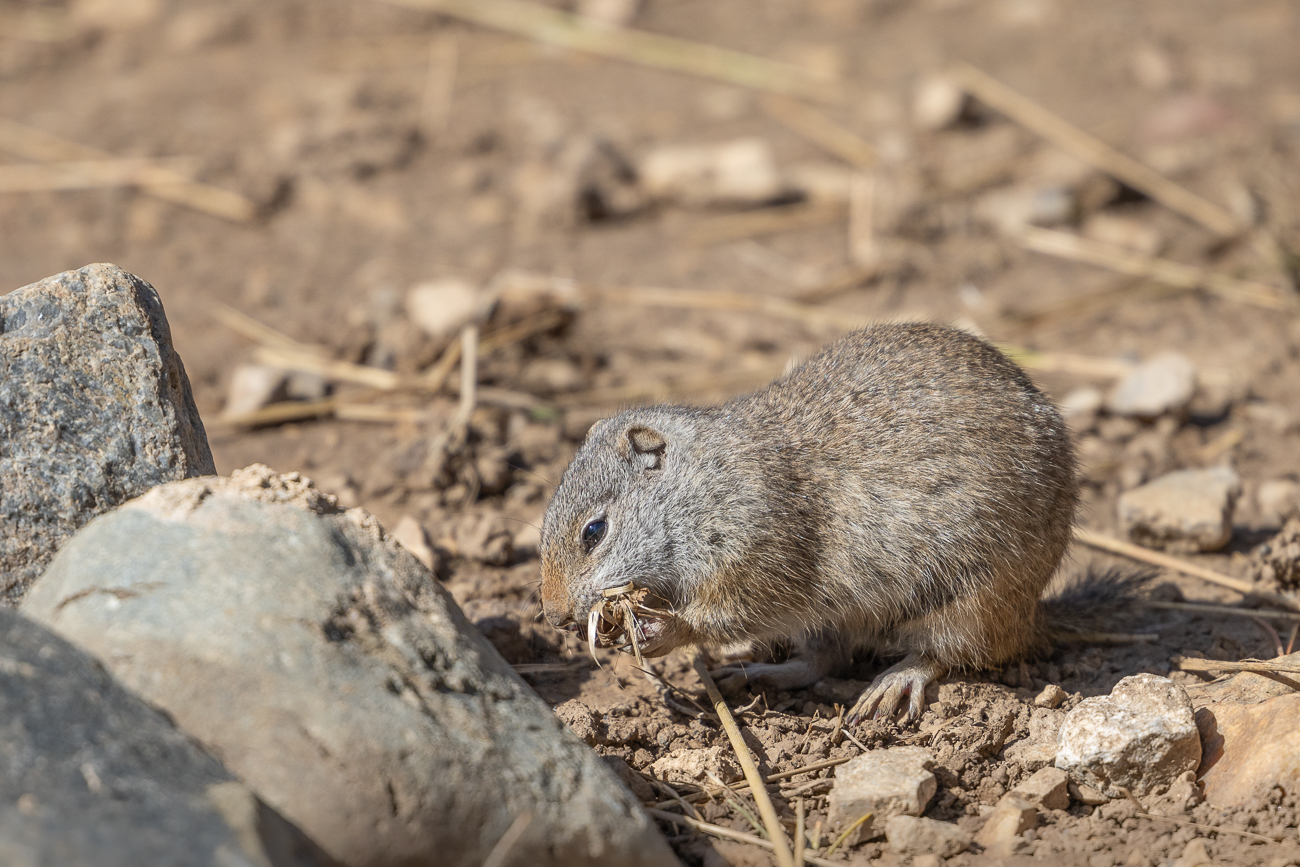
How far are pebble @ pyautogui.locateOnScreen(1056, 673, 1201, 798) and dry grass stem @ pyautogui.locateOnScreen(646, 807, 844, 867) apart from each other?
0.83m

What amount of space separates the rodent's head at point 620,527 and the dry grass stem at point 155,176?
504cm

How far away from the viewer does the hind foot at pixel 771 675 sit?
162 inches

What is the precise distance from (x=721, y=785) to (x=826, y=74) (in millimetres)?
7917

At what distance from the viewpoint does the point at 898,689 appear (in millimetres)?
3916

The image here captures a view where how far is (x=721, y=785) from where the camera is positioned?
3.39m

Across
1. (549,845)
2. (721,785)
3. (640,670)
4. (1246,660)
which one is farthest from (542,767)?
(1246,660)

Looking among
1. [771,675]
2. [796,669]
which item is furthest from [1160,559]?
[771,675]

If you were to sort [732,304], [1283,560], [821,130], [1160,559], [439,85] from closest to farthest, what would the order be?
[1283,560] → [1160,559] → [732,304] → [821,130] → [439,85]

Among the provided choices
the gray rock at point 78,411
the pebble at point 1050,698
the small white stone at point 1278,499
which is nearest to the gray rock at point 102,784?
the gray rock at point 78,411

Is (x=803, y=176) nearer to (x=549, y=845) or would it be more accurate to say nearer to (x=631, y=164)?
(x=631, y=164)

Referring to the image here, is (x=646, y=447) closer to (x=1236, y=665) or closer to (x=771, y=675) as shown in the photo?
(x=771, y=675)

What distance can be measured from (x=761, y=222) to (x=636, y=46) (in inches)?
122

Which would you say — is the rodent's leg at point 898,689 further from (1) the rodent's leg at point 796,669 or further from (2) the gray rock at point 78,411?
(2) the gray rock at point 78,411

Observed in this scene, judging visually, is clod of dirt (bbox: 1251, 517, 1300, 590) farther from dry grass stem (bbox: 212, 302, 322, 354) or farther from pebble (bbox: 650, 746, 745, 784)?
dry grass stem (bbox: 212, 302, 322, 354)
